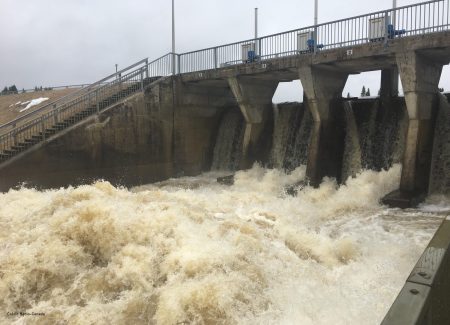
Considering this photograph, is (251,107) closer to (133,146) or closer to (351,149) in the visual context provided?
(351,149)

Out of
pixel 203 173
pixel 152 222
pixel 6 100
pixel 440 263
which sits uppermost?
pixel 6 100

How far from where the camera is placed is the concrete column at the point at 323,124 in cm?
1331

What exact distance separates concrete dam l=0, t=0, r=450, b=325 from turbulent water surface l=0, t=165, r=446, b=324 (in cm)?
3

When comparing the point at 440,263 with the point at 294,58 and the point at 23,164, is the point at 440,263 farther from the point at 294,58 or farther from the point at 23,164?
the point at 23,164

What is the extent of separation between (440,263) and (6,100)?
31.8 meters

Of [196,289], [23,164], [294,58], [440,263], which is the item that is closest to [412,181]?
[294,58]

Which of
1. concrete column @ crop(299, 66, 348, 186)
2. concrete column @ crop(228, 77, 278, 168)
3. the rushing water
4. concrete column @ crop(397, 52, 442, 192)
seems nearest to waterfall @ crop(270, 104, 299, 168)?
concrete column @ crop(228, 77, 278, 168)

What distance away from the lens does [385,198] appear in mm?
10656

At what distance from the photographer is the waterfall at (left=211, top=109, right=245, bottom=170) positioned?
59.2 ft

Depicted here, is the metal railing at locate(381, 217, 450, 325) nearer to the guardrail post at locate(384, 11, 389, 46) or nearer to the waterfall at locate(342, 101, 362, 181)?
the guardrail post at locate(384, 11, 389, 46)

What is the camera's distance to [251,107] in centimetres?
1645

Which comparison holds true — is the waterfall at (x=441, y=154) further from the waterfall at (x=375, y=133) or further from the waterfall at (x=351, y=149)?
the waterfall at (x=351, y=149)

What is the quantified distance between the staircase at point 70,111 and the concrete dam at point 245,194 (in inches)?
2.9

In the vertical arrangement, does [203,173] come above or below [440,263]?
below
